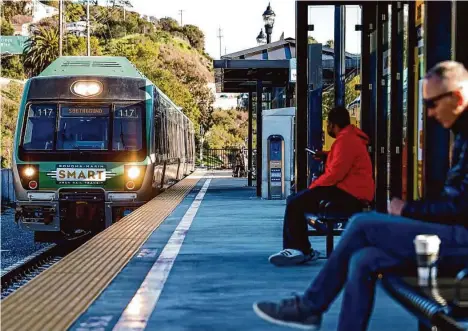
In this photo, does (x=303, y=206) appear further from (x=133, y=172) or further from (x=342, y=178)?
(x=133, y=172)

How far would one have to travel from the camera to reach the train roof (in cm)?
1675

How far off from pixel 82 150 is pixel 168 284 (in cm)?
873

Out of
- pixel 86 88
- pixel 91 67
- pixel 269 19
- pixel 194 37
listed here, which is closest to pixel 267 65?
pixel 91 67

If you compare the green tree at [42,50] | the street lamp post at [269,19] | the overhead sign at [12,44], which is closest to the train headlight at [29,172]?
the street lamp post at [269,19]

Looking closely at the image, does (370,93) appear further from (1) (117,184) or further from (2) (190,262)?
(1) (117,184)

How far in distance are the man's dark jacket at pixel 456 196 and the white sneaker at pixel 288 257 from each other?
4117 millimetres

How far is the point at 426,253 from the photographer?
13.7 feet

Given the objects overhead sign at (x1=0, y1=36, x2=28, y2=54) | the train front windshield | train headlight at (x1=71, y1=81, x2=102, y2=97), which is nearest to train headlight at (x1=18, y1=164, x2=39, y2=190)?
the train front windshield

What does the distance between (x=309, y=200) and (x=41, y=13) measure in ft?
523

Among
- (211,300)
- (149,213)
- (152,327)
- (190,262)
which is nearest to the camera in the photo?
(152,327)

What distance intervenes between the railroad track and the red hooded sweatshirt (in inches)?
156

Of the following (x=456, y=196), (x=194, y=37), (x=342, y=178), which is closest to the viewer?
(x=456, y=196)

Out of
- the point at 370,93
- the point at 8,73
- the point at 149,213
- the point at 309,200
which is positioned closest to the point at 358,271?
the point at 309,200

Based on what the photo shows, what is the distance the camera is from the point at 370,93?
977cm
